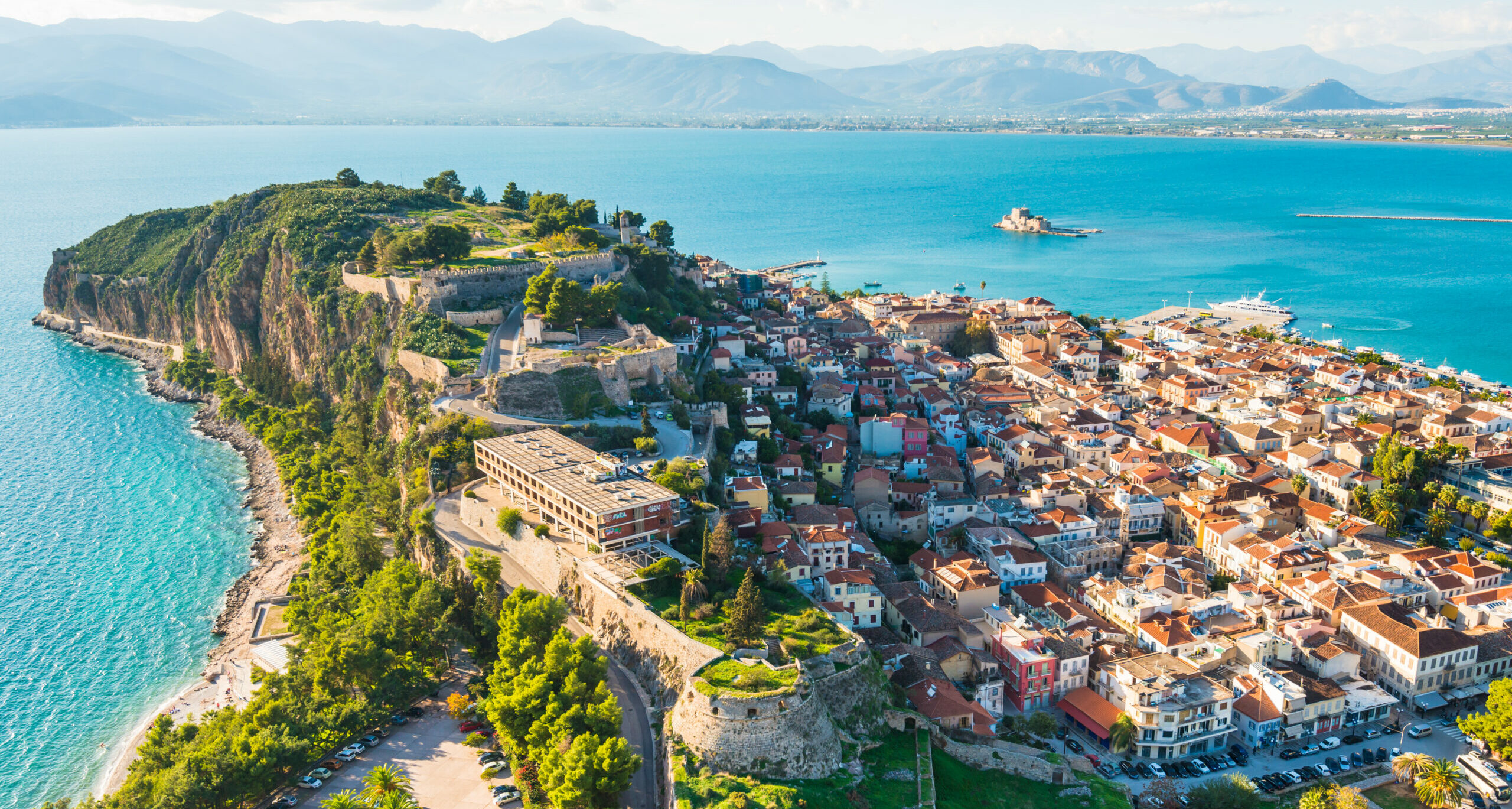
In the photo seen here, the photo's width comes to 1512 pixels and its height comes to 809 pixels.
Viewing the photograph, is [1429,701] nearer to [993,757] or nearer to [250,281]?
[993,757]

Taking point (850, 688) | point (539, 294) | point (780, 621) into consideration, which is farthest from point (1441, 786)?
point (539, 294)

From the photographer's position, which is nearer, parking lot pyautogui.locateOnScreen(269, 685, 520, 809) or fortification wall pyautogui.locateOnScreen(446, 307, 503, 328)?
parking lot pyautogui.locateOnScreen(269, 685, 520, 809)

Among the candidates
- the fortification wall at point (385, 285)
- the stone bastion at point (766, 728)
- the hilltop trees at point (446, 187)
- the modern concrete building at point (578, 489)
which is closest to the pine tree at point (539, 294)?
the fortification wall at point (385, 285)

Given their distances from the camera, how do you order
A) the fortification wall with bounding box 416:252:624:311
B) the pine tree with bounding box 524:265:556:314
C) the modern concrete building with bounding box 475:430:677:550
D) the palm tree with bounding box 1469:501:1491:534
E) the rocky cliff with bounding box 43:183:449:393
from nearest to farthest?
the modern concrete building with bounding box 475:430:677:550, the palm tree with bounding box 1469:501:1491:534, the pine tree with bounding box 524:265:556:314, the fortification wall with bounding box 416:252:624:311, the rocky cliff with bounding box 43:183:449:393

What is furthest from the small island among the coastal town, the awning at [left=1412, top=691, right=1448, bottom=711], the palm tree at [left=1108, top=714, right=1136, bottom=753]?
the palm tree at [left=1108, top=714, right=1136, bottom=753]

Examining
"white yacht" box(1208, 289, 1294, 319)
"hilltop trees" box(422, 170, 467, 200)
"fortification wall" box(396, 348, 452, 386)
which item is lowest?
"white yacht" box(1208, 289, 1294, 319)

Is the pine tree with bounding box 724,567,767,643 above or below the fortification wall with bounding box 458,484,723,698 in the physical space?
above

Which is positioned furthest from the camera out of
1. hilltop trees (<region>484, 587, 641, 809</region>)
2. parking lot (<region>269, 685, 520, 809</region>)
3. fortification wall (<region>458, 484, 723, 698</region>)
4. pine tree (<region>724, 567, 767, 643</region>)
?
fortification wall (<region>458, 484, 723, 698</region>)

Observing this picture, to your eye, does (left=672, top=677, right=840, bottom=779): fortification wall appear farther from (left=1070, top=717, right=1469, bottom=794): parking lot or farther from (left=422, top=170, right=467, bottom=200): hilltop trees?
(left=422, top=170, right=467, bottom=200): hilltop trees

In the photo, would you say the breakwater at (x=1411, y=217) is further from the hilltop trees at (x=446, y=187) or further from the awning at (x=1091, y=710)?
the awning at (x=1091, y=710)
